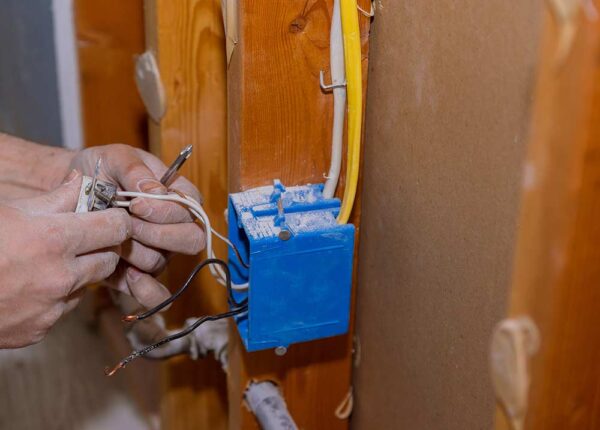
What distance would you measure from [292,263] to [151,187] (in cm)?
19

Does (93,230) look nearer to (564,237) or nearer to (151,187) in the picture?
(151,187)

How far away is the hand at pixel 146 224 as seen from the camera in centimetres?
77

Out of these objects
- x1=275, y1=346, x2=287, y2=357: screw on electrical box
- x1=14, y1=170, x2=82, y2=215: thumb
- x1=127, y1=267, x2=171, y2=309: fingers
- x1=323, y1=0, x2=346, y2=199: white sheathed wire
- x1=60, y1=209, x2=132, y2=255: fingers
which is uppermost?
x1=323, y1=0, x2=346, y2=199: white sheathed wire

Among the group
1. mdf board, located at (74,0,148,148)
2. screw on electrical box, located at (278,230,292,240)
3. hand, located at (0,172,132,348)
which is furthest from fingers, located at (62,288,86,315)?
mdf board, located at (74,0,148,148)

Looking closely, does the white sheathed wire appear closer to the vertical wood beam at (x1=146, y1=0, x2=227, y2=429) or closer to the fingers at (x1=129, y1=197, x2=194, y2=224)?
the fingers at (x1=129, y1=197, x2=194, y2=224)

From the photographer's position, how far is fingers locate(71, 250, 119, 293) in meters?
0.71

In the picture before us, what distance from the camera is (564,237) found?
15.6 inches

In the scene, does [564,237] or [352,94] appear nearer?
[564,237]

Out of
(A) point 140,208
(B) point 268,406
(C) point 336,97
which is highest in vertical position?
(C) point 336,97

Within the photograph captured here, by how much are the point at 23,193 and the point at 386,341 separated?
1.66ft

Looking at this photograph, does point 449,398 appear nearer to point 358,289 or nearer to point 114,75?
point 358,289

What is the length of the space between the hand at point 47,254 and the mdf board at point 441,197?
0.27 metres

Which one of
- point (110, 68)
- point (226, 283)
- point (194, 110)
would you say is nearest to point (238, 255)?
point (226, 283)

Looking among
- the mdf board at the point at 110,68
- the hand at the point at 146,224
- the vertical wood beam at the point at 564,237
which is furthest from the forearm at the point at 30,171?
the vertical wood beam at the point at 564,237
